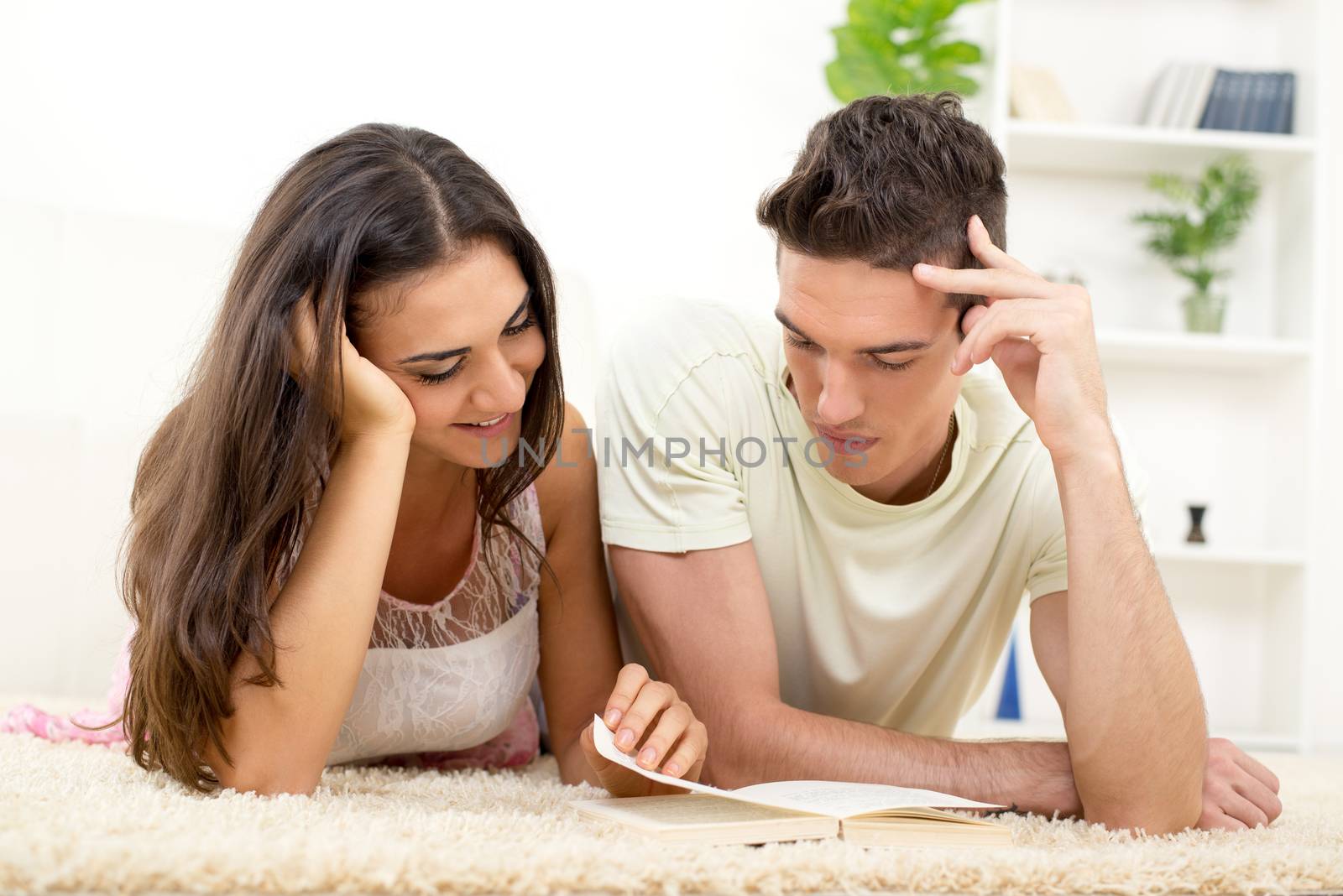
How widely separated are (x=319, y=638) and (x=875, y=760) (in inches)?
24.0

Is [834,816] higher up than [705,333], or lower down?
→ lower down

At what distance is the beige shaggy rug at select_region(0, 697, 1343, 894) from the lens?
79 centimetres

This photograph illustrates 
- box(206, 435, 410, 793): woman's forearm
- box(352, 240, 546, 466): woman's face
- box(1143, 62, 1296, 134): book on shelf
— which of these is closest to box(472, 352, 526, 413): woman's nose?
box(352, 240, 546, 466): woman's face

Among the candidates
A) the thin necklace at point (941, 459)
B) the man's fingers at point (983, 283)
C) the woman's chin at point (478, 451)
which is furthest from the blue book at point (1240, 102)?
the woman's chin at point (478, 451)

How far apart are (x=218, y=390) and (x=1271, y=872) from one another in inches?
43.8

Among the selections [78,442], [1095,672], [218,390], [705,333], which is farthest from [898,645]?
[78,442]

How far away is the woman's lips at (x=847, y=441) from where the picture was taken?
1430mm

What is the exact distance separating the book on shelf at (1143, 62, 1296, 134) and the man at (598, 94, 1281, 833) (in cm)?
196

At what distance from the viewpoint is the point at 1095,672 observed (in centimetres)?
125

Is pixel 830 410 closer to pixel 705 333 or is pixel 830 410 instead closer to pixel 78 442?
pixel 705 333

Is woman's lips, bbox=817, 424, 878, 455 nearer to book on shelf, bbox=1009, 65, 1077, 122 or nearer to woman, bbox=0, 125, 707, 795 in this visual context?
woman, bbox=0, 125, 707, 795

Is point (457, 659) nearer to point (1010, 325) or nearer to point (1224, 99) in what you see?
point (1010, 325)

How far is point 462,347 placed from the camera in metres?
1.27

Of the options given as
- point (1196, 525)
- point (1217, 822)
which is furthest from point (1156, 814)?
point (1196, 525)
